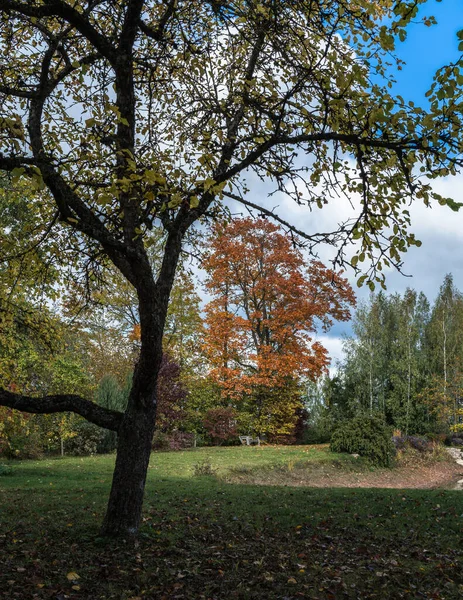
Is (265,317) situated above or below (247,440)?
above

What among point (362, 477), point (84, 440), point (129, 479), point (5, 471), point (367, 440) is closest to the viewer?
point (129, 479)

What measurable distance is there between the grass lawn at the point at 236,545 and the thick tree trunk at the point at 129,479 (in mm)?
222

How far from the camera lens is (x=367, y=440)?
56.2 feet

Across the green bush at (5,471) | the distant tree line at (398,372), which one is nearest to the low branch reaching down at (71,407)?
the green bush at (5,471)

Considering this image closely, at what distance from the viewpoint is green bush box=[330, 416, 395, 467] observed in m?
17.0

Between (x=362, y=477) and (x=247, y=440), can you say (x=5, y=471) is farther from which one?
(x=247, y=440)

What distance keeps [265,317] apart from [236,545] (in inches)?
681

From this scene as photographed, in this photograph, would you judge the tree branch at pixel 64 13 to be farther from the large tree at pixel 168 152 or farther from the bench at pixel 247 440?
the bench at pixel 247 440

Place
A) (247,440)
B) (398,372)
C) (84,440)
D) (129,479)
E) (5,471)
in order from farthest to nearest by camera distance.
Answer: (398,372) < (247,440) < (84,440) < (5,471) < (129,479)

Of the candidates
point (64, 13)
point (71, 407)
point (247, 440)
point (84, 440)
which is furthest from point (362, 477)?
point (64, 13)

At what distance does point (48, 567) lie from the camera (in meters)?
4.89

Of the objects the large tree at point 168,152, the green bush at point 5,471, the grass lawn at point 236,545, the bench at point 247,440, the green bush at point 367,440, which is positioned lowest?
the green bush at point 5,471

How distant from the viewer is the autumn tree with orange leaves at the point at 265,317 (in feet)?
70.6

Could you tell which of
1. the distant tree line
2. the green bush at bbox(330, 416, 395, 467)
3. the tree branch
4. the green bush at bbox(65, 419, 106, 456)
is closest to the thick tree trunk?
Answer: the tree branch
